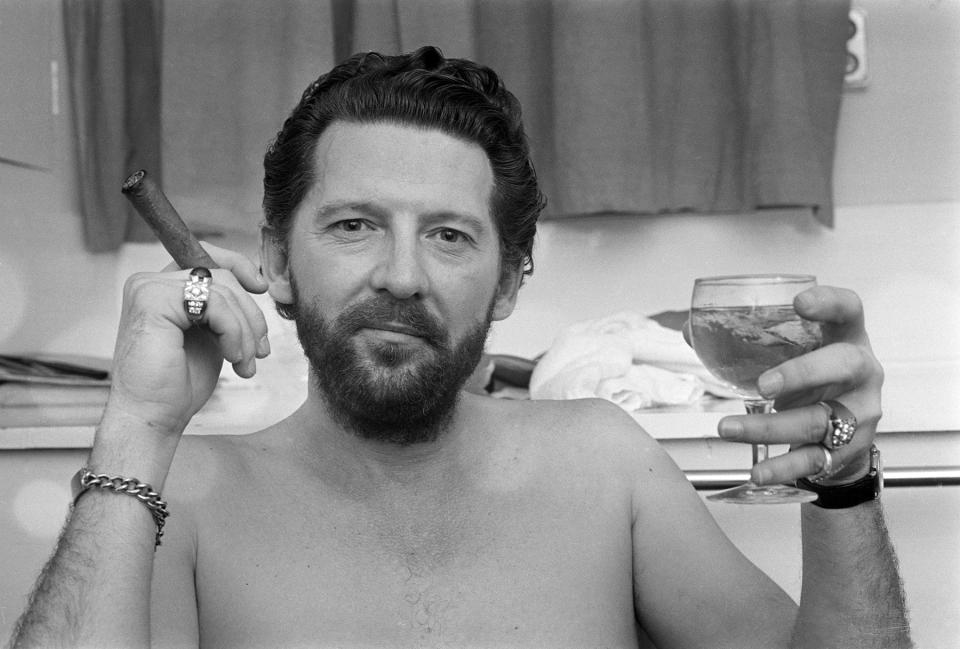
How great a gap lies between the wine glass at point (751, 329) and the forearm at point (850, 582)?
2.0 inches

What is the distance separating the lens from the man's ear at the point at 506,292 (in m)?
1.38

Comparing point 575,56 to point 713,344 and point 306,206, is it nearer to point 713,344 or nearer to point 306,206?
point 306,206

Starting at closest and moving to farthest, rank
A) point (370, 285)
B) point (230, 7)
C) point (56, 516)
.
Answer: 1. point (370, 285)
2. point (56, 516)
3. point (230, 7)

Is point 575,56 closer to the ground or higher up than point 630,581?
higher up

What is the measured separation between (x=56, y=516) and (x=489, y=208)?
1.16 m

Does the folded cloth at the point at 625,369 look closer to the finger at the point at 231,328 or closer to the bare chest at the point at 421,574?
the bare chest at the point at 421,574

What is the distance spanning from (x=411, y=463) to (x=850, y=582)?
0.54m

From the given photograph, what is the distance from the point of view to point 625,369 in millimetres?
1935

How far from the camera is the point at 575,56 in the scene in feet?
6.89

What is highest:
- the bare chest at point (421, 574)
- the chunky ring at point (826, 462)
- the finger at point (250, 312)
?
the finger at point (250, 312)

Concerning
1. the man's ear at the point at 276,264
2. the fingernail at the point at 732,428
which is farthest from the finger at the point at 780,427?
the man's ear at the point at 276,264

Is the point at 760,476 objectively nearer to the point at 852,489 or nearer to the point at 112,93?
the point at 852,489

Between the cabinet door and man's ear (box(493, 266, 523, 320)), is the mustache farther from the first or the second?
the cabinet door

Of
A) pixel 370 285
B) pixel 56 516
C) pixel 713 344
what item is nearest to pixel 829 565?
pixel 713 344
